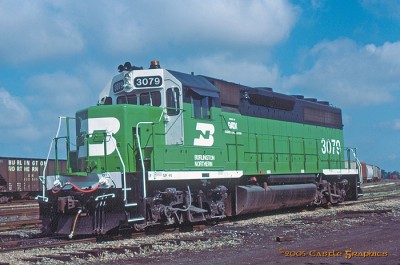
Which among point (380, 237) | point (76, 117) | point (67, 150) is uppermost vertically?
point (76, 117)

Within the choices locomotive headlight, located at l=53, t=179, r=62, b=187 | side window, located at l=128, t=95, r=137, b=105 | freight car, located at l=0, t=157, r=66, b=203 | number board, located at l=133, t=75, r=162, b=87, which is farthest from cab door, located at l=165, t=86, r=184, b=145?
freight car, located at l=0, t=157, r=66, b=203

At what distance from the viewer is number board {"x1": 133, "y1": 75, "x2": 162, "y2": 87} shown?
12.7m

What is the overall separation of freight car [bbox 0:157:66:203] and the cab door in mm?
19409

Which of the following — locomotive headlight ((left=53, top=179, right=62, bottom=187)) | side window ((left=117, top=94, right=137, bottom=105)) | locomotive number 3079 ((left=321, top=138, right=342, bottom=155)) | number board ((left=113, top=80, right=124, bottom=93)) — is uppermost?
number board ((left=113, top=80, right=124, bottom=93))

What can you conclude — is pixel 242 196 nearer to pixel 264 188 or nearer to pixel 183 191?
pixel 264 188

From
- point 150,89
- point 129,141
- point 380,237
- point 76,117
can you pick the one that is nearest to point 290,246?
point 380,237

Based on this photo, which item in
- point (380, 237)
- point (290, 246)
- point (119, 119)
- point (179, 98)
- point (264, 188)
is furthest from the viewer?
point (264, 188)

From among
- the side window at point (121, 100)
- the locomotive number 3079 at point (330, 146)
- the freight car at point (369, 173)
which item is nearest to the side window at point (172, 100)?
the side window at point (121, 100)

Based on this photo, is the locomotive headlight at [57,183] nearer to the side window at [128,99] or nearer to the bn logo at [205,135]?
the side window at [128,99]

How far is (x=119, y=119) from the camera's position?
1198 cm

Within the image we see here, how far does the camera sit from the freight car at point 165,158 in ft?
37.1

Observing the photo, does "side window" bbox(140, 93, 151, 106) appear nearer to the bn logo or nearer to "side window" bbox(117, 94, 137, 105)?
"side window" bbox(117, 94, 137, 105)

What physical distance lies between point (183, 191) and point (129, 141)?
6.15 ft

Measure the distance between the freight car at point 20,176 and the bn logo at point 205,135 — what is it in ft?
62.1
